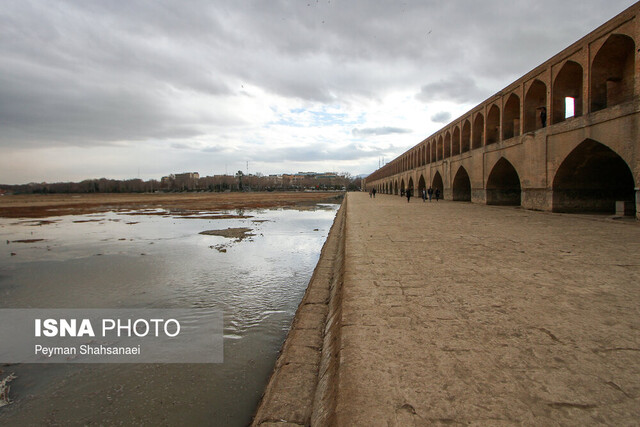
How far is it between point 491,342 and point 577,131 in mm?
11526

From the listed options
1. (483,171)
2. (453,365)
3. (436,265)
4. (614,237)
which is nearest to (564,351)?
(453,365)

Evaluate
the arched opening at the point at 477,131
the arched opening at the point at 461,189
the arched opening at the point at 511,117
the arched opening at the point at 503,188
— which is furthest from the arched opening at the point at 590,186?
the arched opening at the point at 461,189

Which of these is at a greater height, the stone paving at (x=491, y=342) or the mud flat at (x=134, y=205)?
the mud flat at (x=134, y=205)

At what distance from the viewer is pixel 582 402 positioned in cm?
167

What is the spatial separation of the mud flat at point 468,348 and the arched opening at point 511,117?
13.2 m

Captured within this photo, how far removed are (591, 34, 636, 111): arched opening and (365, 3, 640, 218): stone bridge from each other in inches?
1.0

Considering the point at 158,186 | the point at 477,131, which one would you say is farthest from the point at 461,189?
the point at 158,186

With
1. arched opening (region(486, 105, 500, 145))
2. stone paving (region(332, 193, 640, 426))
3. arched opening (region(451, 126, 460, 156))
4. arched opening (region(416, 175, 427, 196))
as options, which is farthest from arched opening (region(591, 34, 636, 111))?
arched opening (region(416, 175, 427, 196))

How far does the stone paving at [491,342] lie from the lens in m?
1.65

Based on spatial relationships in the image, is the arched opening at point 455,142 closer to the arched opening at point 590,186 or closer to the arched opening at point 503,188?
the arched opening at point 503,188

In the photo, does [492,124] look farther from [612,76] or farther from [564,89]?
[612,76]

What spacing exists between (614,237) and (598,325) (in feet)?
18.1

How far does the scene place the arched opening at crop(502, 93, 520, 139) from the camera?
52.4 ft

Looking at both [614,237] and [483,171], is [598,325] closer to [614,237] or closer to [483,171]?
[614,237]
